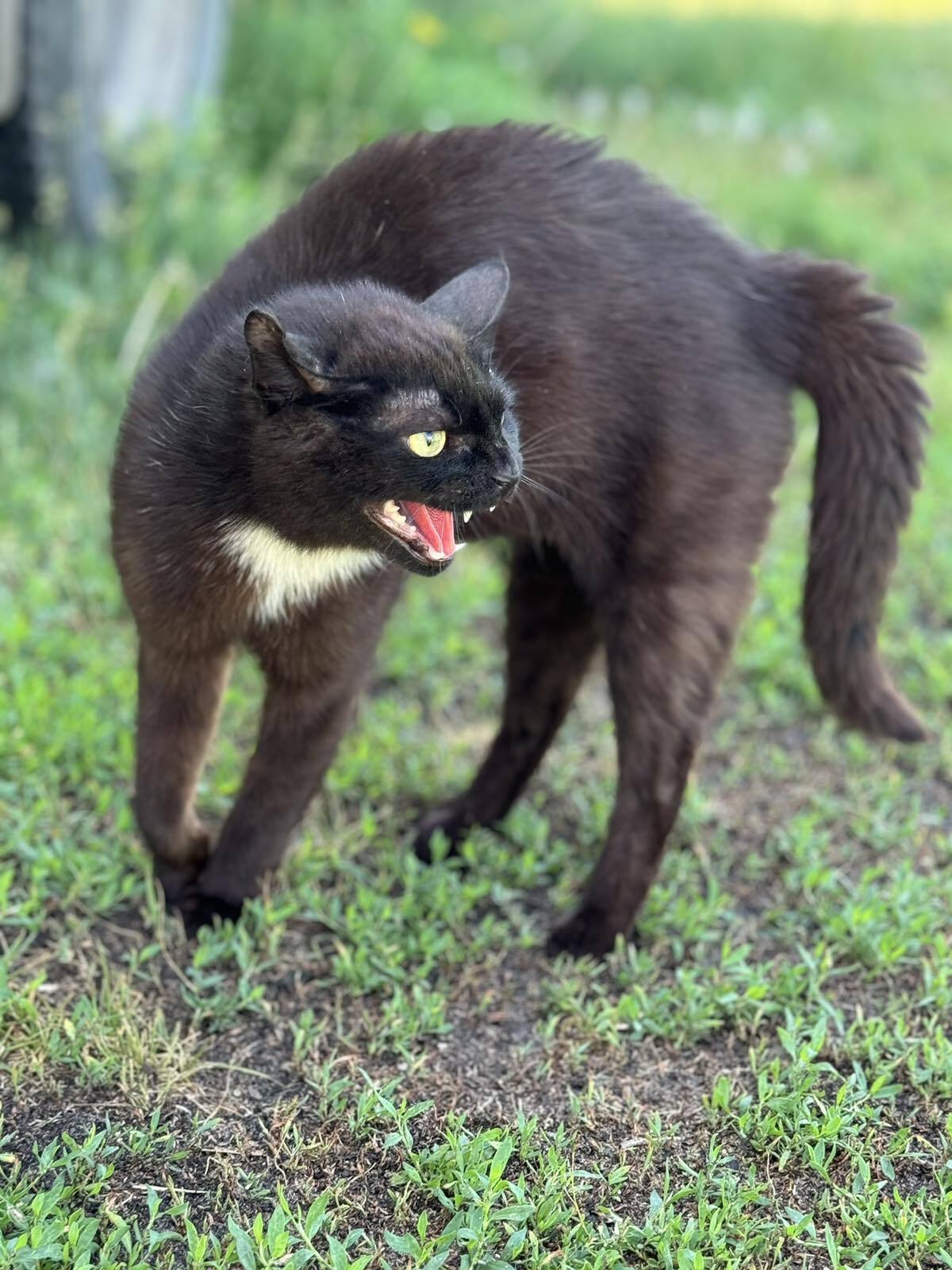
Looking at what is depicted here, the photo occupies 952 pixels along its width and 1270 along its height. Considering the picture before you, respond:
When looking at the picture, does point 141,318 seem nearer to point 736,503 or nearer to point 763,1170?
point 736,503

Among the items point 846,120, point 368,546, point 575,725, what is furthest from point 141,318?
point 846,120

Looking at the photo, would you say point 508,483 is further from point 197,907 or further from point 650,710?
point 197,907

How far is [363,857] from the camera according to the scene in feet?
9.94

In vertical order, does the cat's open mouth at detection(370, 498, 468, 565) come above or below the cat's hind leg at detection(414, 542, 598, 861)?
above

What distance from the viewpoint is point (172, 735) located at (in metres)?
2.64

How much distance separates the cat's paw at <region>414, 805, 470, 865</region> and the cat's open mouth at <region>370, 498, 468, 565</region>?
929 millimetres

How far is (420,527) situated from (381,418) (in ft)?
0.75

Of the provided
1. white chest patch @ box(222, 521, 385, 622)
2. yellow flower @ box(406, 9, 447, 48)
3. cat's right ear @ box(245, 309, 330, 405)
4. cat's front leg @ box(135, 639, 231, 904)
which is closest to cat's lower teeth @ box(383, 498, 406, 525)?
white chest patch @ box(222, 521, 385, 622)

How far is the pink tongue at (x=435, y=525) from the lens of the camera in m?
2.33

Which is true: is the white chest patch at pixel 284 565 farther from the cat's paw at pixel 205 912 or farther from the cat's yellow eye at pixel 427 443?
the cat's paw at pixel 205 912

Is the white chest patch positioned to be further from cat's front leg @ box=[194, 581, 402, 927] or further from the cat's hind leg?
the cat's hind leg

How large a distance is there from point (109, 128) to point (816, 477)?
3.12 meters

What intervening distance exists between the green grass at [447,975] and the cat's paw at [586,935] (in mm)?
43

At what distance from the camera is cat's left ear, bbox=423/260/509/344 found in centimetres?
231
